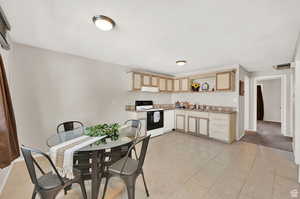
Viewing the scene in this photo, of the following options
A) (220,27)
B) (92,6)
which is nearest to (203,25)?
(220,27)

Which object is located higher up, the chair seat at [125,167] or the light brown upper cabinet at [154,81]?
the light brown upper cabinet at [154,81]

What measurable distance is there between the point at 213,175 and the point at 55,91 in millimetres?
3683

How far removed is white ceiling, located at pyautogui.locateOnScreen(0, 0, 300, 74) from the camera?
143 cm

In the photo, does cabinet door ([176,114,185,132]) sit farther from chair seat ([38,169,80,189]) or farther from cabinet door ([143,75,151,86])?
chair seat ([38,169,80,189])

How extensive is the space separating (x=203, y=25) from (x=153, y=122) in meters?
3.14

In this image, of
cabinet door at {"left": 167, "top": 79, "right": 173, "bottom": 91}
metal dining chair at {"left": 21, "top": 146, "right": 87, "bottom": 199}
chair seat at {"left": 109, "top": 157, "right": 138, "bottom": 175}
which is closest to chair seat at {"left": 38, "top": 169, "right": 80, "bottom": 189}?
metal dining chair at {"left": 21, "top": 146, "right": 87, "bottom": 199}

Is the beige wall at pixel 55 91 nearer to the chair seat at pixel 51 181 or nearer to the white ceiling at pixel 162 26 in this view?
the white ceiling at pixel 162 26

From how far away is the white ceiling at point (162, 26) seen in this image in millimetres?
1433

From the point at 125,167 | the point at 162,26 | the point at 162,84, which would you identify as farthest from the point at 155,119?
the point at 162,26

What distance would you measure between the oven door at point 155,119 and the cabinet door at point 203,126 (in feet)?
4.28

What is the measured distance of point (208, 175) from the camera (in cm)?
214

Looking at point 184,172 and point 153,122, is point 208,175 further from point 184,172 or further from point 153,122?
point 153,122

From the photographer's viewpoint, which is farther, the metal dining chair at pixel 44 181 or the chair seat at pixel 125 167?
the chair seat at pixel 125 167

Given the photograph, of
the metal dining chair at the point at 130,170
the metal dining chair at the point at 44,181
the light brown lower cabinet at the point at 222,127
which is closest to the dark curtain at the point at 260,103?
the light brown lower cabinet at the point at 222,127
